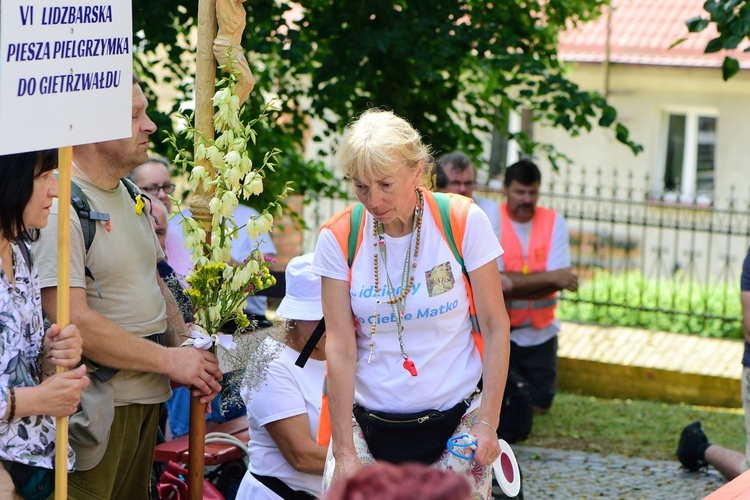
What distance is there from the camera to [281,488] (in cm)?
388

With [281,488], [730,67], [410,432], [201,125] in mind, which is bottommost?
[281,488]

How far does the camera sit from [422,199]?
3361mm

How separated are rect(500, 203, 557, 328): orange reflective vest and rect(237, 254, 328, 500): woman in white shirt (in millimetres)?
Answer: 3470

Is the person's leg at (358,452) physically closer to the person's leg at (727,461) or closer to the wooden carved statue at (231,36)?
the wooden carved statue at (231,36)

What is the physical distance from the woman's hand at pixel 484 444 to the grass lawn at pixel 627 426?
3.98m

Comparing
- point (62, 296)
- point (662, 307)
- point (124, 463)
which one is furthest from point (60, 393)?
point (662, 307)

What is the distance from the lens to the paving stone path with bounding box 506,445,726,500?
601 cm

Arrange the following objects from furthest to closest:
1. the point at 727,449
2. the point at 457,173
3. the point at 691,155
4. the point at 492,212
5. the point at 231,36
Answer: the point at 691,155 → the point at 492,212 → the point at 457,173 → the point at 727,449 → the point at 231,36

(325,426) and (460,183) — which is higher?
(460,183)

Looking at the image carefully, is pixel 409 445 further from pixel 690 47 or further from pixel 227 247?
pixel 690 47

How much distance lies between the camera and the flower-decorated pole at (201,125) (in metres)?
3.50

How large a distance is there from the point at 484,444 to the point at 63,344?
1229 millimetres

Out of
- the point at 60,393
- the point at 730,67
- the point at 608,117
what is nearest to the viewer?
the point at 60,393

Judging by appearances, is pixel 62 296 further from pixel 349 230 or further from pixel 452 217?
pixel 452 217
